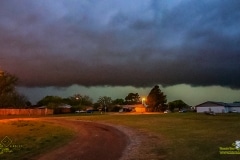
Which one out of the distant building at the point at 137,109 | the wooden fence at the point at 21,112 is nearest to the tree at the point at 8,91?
the wooden fence at the point at 21,112

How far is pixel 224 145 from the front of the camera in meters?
20.8

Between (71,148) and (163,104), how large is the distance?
126327mm

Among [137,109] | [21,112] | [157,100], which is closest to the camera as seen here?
[21,112]

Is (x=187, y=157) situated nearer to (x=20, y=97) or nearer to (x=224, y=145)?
(x=224, y=145)

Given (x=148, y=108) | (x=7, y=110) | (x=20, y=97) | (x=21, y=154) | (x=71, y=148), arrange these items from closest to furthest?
(x=21, y=154)
(x=71, y=148)
(x=7, y=110)
(x=20, y=97)
(x=148, y=108)

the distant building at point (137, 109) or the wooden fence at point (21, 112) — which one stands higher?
the distant building at point (137, 109)

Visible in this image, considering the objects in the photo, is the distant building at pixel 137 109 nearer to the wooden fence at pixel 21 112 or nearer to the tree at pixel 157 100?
the tree at pixel 157 100

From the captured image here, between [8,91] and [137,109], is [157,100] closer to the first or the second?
[137,109]

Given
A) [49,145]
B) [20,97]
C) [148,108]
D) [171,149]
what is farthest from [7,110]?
[171,149]

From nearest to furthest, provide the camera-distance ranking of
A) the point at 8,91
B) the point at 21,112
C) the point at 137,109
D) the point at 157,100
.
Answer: the point at 21,112, the point at 8,91, the point at 157,100, the point at 137,109

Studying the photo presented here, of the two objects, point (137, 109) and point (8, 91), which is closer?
point (8, 91)

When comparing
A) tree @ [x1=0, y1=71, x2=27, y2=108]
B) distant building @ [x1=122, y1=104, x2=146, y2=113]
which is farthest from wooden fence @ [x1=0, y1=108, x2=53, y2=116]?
distant building @ [x1=122, y1=104, x2=146, y2=113]

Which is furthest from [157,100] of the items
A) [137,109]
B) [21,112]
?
[21,112]

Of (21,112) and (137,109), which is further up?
(137,109)
